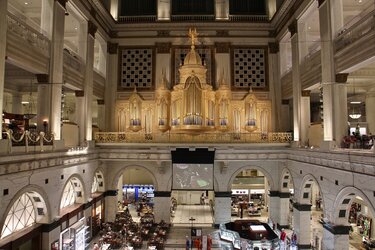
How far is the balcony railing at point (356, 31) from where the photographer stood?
9.86 meters

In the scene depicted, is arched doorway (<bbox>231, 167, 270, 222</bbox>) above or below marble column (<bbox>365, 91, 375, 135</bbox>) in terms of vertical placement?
below

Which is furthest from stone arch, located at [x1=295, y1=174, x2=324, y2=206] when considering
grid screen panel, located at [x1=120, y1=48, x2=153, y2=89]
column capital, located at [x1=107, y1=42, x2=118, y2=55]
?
column capital, located at [x1=107, y1=42, x2=118, y2=55]

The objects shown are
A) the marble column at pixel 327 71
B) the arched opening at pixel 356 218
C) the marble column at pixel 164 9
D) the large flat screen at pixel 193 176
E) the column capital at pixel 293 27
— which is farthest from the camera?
the marble column at pixel 164 9

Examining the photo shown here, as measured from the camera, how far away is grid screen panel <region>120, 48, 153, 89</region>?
20.5m

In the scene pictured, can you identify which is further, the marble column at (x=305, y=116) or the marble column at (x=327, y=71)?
the marble column at (x=305, y=116)

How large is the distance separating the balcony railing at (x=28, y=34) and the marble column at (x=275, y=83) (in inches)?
519

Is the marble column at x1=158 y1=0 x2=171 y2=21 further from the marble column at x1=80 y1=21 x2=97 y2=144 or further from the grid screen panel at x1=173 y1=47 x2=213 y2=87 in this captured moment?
the marble column at x1=80 y1=21 x2=97 y2=144

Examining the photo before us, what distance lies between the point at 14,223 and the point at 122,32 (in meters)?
13.6

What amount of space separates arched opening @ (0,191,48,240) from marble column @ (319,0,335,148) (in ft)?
35.4

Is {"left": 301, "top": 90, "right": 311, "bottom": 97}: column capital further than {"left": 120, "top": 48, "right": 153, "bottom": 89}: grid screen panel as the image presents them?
No

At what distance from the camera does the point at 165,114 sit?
1830 cm

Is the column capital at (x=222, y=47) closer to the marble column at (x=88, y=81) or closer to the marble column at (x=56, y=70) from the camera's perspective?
the marble column at (x=88, y=81)

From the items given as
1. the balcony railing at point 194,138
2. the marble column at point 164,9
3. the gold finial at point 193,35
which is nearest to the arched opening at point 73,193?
the balcony railing at point 194,138

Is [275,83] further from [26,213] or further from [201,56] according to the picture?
[26,213]
